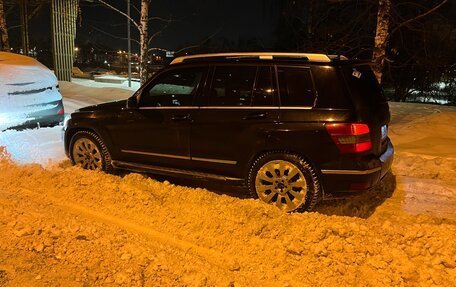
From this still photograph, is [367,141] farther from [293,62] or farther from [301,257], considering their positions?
[301,257]

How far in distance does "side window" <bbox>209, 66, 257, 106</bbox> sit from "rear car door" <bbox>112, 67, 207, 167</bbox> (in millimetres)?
233

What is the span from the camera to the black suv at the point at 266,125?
459cm

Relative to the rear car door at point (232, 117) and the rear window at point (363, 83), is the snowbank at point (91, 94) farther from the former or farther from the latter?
the rear window at point (363, 83)

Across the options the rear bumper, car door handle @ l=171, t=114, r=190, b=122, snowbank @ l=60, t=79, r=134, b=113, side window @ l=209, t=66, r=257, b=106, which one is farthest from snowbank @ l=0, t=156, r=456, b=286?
snowbank @ l=60, t=79, r=134, b=113

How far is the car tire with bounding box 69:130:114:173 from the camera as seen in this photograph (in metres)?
6.09

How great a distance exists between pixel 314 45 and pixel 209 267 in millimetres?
12576

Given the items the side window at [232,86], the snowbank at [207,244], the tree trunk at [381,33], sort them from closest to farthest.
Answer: the snowbank at [207,244]
the side window at [232,86]
the tree trunk at [381,33]

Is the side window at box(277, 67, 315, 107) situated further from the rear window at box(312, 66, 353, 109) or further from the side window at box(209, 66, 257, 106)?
the side window at box(209, 66, 257, 106)

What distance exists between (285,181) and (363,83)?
1.43 m

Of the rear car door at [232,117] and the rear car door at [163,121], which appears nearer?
the rear car door at [232,117]

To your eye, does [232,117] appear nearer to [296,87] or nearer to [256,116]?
[256,116]

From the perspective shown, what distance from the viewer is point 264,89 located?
4941mm

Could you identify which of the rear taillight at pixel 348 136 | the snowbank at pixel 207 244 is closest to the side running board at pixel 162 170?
the snowbank at pixel 207 244

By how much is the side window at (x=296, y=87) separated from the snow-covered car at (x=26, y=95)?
5.10 metres
